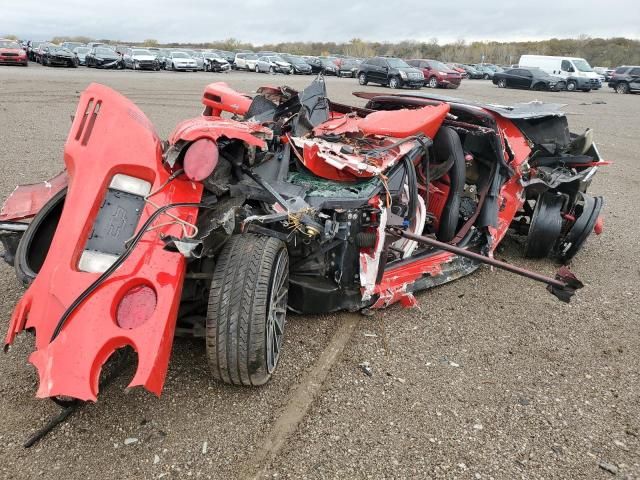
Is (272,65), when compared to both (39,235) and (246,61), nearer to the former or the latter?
(246,61)

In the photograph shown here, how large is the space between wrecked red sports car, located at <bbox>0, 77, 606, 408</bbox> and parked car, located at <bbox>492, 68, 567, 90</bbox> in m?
24.6

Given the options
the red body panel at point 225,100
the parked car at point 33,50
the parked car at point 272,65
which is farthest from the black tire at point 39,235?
the parked car at point 33,50

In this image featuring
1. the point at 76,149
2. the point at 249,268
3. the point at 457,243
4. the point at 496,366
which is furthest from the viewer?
the point at 457,243

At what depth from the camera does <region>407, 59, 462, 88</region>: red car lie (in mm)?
24797

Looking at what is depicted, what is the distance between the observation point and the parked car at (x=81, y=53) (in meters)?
26.0

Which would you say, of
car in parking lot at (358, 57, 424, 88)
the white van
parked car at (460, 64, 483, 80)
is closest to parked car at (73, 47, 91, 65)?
car in parking lot at (358, 57, 424, 88)

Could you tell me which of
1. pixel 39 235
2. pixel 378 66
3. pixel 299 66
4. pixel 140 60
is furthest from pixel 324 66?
pixel 39 235

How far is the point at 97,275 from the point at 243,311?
690 millimetres

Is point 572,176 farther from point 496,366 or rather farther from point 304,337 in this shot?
point 304,337

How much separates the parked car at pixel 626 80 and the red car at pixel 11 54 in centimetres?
3038

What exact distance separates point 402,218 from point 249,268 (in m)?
1.29

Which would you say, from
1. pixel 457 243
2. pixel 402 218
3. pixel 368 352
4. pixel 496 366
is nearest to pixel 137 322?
pixel 368 352

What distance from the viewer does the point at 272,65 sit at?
30359 millimetres

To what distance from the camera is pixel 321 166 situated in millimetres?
3330
